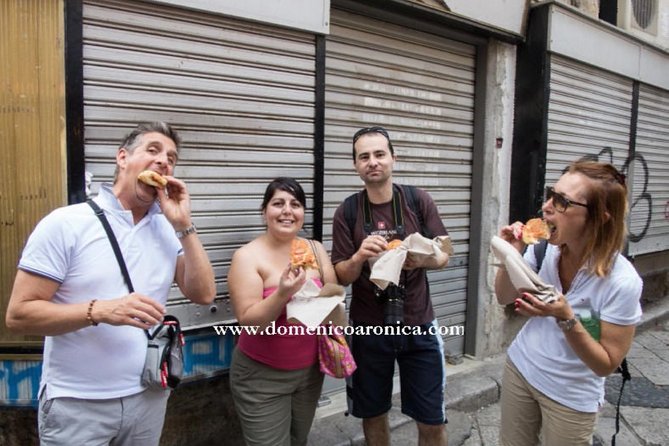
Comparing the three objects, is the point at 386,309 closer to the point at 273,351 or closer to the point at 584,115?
the point at 273,351

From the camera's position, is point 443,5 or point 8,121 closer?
point 8,121

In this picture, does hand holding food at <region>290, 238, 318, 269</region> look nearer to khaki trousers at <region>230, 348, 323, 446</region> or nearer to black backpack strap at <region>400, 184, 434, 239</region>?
khaki trousers at <region>230, 348, 323, 446</region>

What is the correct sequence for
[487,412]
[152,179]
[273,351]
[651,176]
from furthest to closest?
[651,176]
[487,412]
[273,351]
[152,179]

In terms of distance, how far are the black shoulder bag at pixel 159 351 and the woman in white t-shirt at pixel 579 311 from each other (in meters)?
1.49

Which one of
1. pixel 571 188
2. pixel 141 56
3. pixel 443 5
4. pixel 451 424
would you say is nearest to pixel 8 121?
pixel 141 56

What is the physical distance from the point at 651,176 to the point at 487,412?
Answer: 4.80m

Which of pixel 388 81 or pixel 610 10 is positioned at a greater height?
pixel 610 10

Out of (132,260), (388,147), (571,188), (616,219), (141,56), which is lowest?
(132,260)

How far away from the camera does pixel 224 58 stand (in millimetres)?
3105

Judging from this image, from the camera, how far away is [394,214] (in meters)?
3.01

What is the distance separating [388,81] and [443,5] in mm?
792

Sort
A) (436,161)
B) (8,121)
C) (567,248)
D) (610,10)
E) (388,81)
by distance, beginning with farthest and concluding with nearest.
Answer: (610,10)
(436,161)
(388,81)
(8,121)
(567,248)

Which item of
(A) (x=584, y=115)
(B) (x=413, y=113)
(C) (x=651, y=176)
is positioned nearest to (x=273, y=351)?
(B) (x=413, y=113)

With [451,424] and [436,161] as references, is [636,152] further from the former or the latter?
[451,424]
